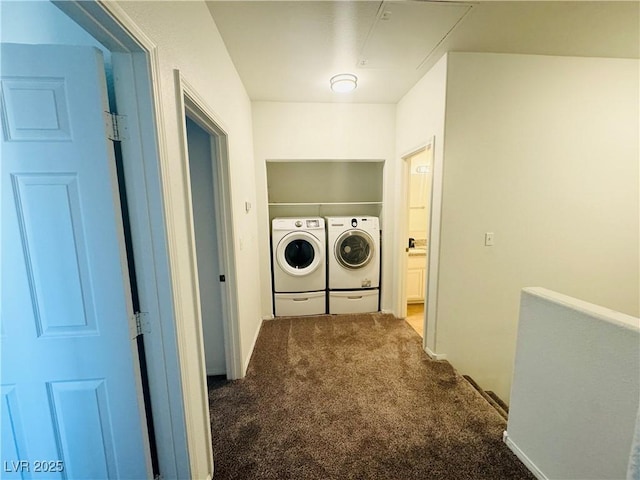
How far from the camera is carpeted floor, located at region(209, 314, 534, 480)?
1.41 m

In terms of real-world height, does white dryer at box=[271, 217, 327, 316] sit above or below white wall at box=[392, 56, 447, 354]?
below

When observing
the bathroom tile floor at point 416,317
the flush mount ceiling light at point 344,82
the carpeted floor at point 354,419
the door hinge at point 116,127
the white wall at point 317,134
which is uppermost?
the flush mount ceiling light at point 344,82

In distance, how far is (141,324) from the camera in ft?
3.31

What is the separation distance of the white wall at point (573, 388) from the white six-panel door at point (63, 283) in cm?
187

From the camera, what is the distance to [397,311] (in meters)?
3.27

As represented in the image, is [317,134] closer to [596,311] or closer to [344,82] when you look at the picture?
[344,82]

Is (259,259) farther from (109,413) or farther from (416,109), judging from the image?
(416,109)

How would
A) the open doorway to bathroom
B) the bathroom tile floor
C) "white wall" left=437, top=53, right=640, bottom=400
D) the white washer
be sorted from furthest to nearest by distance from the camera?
the open doorway to bathroom
the white washer
the bathroom tile floor
"white wall" left=437, top=53, right=640, bottom=400

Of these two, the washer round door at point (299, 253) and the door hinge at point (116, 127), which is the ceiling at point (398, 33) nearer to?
the door hinge at point (116, 127)

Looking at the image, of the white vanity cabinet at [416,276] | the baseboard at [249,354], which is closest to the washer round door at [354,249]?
the white vanity cabinet at [416,276]

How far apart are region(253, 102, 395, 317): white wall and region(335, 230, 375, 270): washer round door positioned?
80cm

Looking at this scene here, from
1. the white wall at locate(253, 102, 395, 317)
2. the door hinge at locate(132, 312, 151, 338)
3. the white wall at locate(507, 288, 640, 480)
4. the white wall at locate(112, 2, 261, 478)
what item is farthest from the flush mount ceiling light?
the door hinge at locate(132, 312, 151, 338)

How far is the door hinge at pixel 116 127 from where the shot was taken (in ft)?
2.91

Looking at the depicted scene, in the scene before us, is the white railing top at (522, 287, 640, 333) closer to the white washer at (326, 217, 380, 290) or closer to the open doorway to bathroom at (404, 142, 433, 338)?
the white washer at (326, 217, 380, 290)
